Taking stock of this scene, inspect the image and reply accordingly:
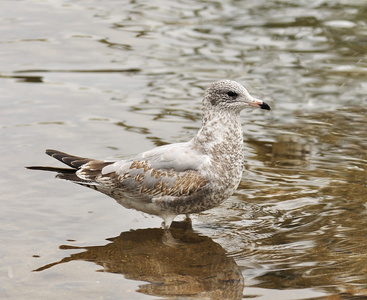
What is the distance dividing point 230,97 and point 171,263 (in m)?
1.65

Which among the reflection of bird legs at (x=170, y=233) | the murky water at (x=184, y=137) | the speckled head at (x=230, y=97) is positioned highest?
the speckled head at (x=230, y=97)

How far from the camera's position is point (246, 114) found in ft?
31.8

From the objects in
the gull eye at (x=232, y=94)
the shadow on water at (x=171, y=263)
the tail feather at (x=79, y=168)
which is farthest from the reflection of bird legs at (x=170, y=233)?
the gull eye at (x=232, y=94)

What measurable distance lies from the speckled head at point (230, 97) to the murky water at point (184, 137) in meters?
0.98

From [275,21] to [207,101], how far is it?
6.28 meters

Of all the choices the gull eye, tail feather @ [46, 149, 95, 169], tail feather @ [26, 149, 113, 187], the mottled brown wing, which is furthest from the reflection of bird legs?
the gull eye

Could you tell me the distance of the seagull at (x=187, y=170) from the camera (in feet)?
21.5

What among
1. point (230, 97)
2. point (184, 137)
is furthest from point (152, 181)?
point (184, 137)

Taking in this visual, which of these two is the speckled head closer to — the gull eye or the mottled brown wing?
the gull eye

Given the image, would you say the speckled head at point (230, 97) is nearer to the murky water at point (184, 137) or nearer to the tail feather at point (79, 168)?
the murky water at point (184, 137)

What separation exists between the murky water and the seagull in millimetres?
294

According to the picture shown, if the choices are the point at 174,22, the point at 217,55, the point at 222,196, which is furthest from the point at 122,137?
the point at 174,22

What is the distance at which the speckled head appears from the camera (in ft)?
22.3

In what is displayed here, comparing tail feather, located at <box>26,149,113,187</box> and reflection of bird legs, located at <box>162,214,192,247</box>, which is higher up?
tail feather, located at <box>26,149,113,187</box>
